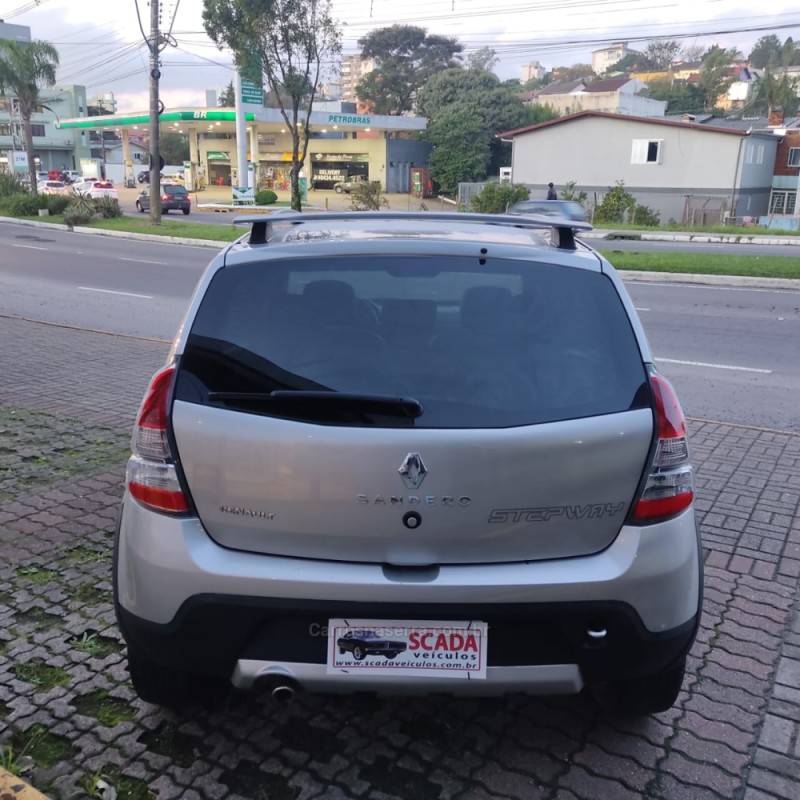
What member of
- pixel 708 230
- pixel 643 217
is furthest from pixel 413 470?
pixel 643 217

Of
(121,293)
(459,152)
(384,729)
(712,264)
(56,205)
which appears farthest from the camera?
(459,152)

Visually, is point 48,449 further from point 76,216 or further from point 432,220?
point 76,216

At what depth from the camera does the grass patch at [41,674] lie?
3.21 meters

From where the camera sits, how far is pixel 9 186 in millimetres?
38719

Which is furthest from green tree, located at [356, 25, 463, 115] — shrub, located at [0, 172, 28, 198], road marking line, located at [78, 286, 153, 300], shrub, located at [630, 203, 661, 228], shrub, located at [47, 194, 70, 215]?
road marking line, located at [78, 286, 153, 300]

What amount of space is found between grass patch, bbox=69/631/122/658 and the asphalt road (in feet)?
17.9

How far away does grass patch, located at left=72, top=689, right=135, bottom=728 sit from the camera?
3.01 metres

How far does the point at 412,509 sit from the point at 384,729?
3.35 feet

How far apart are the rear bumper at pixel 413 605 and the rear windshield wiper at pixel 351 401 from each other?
455 millimetres

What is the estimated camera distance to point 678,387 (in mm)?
8281

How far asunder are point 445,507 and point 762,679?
5.77ft

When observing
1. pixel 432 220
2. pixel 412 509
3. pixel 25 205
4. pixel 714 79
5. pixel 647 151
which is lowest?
pixel 25 205

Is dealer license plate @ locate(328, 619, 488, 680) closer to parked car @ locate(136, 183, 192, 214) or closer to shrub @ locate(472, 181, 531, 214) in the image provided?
shrub @ locate(472, 181, 531, 214)

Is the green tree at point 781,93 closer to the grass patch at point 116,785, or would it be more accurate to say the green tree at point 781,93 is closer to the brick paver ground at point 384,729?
the brick paver ground at point 384,729
